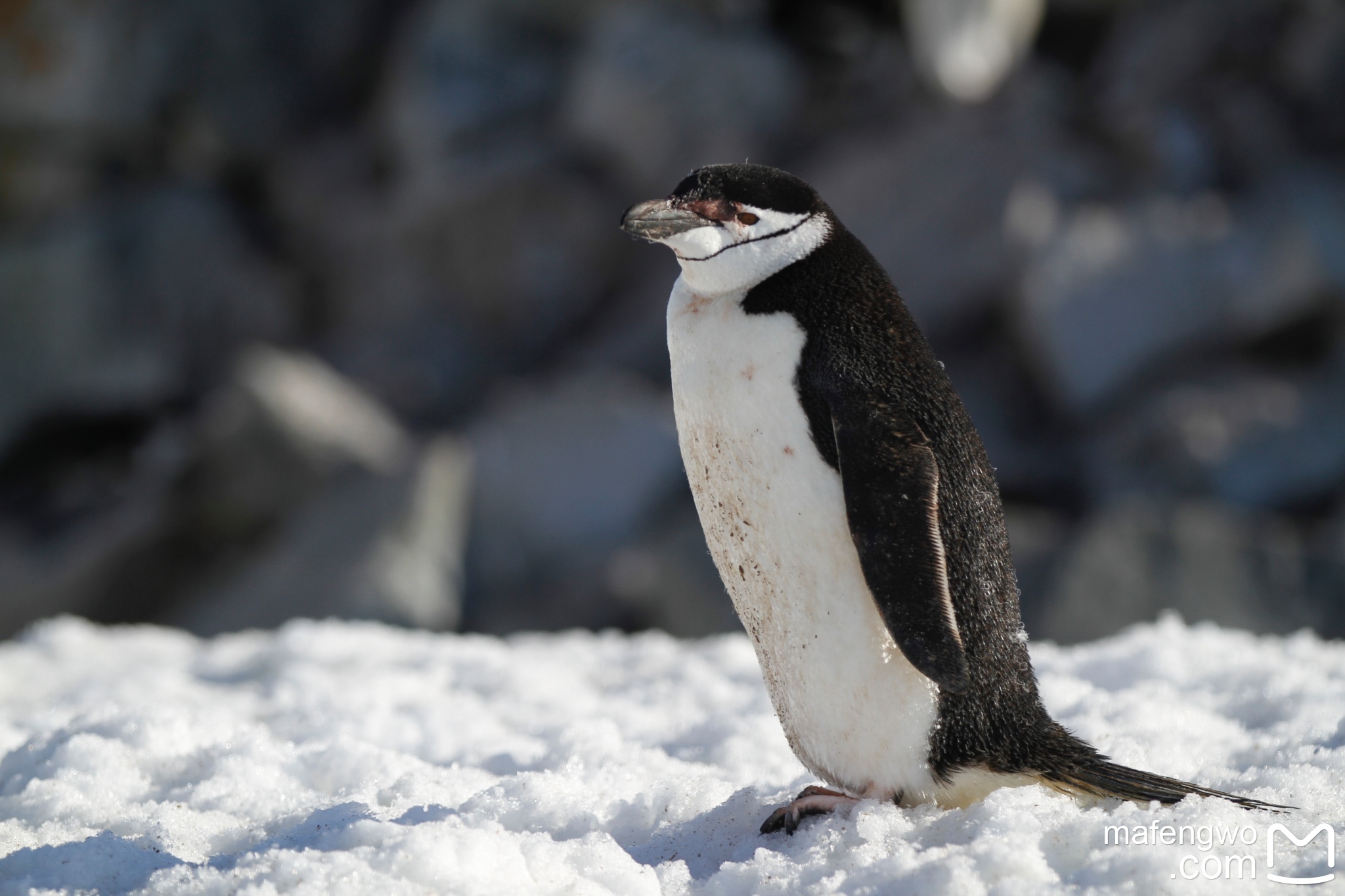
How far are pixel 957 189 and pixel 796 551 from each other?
517 centimetres

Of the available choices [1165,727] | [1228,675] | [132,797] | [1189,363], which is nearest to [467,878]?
[132,797]

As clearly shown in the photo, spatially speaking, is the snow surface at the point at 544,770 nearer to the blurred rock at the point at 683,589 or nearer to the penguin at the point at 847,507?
the penguin at the point at 847,507

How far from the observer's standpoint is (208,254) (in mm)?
7395

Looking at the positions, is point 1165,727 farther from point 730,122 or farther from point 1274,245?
point 730,122

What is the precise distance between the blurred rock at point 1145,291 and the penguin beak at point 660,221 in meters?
4.39

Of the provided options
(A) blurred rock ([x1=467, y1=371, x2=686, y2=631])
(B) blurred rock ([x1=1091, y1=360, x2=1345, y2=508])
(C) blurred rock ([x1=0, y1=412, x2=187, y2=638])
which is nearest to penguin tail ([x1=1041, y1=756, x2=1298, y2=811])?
(B) blurred rock ([x1=1091, y1=360, x2=1345, y2=508])

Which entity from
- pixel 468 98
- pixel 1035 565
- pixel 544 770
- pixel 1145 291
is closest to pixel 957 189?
pixel 1145 291

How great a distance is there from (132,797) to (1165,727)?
161cm

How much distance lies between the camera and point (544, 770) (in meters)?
1.84

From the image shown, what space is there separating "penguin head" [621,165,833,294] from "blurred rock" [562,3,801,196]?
5.72 meters

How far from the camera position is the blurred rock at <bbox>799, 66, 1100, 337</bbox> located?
237 inches

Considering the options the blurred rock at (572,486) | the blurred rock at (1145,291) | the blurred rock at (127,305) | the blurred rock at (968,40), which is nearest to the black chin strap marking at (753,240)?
the blurred rock at (572,486)

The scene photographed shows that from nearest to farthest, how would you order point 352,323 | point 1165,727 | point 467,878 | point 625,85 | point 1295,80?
1. point 467,878
2. point 1165,727
3. point 1295,80
4. point 625,85
5. point 352,323

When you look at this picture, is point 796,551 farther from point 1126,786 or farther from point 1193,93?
point 1193,93
